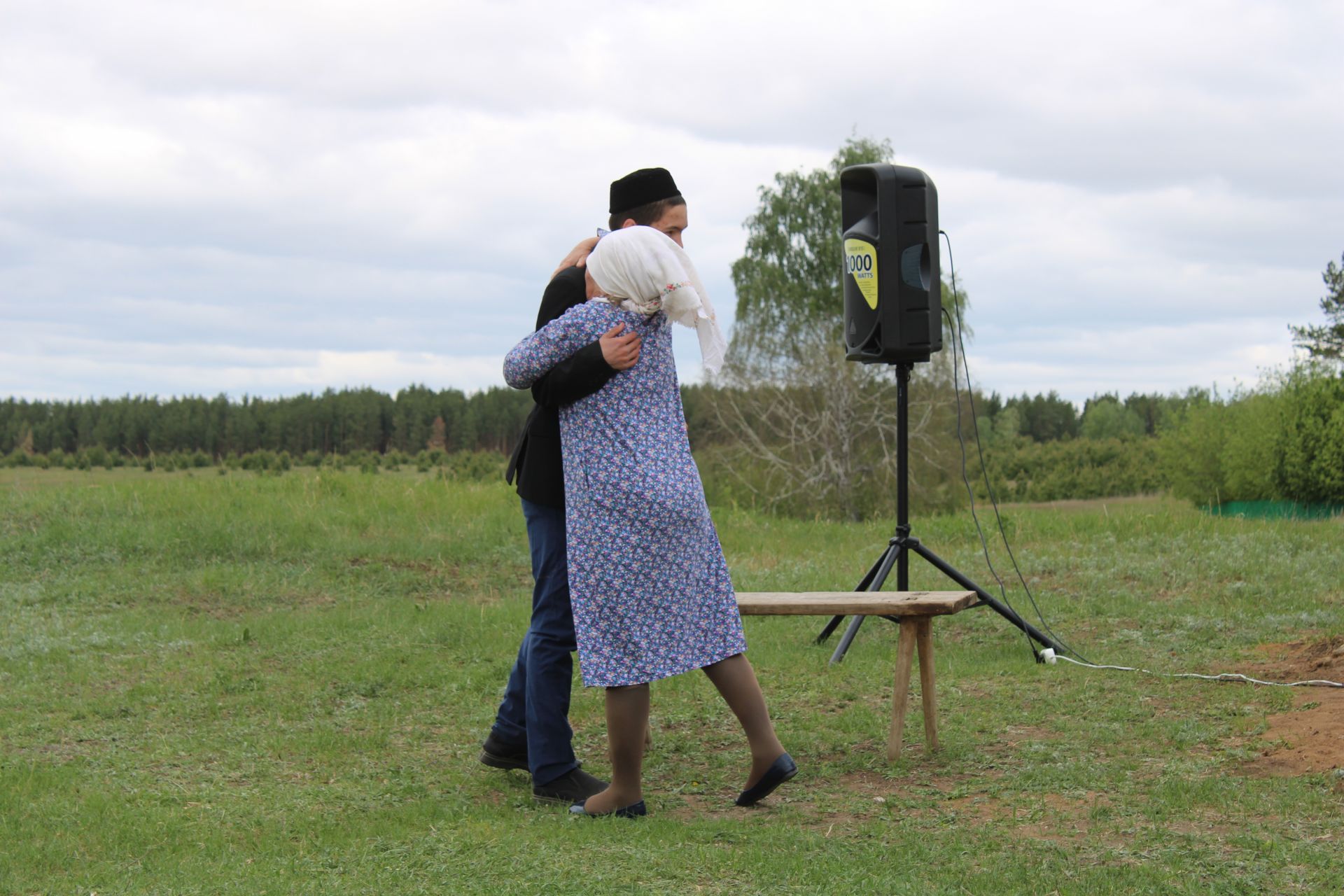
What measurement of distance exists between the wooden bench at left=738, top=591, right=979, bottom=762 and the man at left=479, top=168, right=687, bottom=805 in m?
0.80

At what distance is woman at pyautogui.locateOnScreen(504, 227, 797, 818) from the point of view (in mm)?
3570

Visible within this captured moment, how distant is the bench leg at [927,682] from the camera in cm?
452

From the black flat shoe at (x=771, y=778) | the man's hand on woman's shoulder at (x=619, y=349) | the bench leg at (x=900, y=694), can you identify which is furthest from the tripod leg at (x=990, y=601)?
the man's hand on woman's shoulder at (x=619, y=349)

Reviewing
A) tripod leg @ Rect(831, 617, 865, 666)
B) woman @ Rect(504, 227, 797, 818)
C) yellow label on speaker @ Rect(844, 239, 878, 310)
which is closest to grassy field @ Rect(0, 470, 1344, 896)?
tripod leg @ Rect(831, 617, 865, 666)

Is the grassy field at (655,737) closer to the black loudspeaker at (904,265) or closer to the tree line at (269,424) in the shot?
the black loudspeaker at (904,265)

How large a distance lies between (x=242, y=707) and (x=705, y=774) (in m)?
2.48

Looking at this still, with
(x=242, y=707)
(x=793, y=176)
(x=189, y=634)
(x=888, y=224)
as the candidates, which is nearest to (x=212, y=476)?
(x=189, y=634)

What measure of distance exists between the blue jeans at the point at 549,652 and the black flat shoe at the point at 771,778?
62cm

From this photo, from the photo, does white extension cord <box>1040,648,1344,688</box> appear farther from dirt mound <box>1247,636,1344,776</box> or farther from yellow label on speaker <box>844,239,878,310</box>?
yellow label on speaker <box>844,239,878,310</box>

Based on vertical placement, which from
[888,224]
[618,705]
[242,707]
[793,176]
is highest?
[793,176]

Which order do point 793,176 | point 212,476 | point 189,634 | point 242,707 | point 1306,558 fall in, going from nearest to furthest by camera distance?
point 242,707 < point 189,634 < point 1306,558 < point 212,476 < point 793,176

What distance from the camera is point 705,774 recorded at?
434cm

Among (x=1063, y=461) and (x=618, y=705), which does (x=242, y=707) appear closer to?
(x=618, y=705)

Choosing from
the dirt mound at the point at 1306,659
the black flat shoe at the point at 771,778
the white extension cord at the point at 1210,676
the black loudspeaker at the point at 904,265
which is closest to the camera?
the black flat shoe at the point at 771,778
